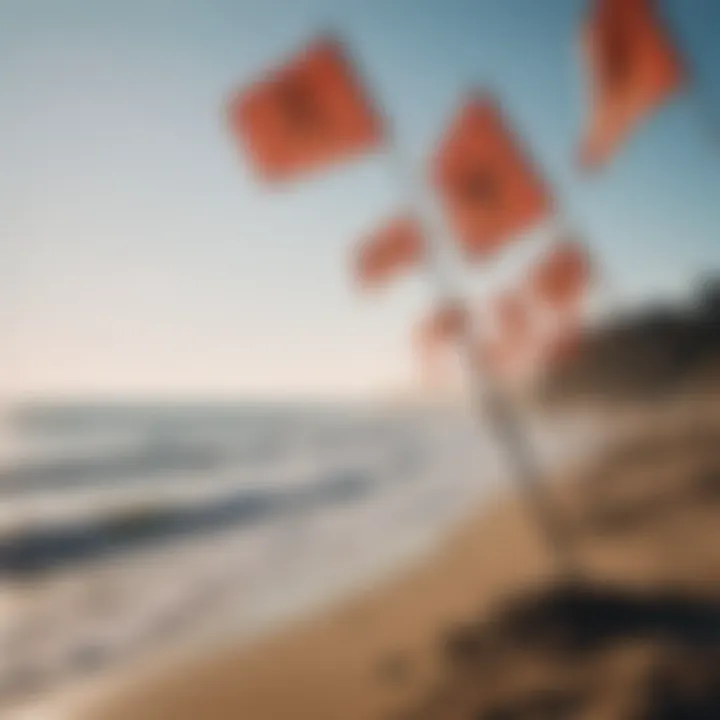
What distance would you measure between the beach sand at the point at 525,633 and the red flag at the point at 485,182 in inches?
10.1

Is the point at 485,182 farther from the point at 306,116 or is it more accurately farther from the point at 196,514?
the point at 196,514

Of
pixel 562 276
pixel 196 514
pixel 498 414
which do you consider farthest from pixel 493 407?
pixel 196 514

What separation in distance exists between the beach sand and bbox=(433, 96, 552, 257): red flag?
257 mm

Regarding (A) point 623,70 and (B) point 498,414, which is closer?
(B) point 498,414

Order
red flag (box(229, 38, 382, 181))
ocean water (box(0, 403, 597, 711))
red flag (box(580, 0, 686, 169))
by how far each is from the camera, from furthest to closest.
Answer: red flag (box(580, 0, 686, 169)), red flag (box(229, 38, 382, 181)), ocean water (box(0, 403, 597, 711))

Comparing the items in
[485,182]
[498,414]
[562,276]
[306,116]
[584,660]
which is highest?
[306,116]

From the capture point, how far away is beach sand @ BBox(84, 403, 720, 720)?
0.90 metres

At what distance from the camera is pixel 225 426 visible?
37.5 inches

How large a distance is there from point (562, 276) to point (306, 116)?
1.07 ft

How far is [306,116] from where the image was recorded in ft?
3.49

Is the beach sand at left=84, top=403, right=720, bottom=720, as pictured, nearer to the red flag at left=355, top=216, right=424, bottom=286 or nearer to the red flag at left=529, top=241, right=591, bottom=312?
the red flag at left=529, top=241, right=591, bottom=312

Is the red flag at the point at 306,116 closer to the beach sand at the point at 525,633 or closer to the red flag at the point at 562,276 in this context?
the red flag at the point at 562,276

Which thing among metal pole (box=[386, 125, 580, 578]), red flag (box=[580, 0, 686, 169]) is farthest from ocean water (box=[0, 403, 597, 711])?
red flag (box=[580, 0, 686, 169])

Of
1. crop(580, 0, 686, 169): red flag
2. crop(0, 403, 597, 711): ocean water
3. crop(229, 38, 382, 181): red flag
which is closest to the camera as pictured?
crop(0, 403, 597, 711): ocean water
